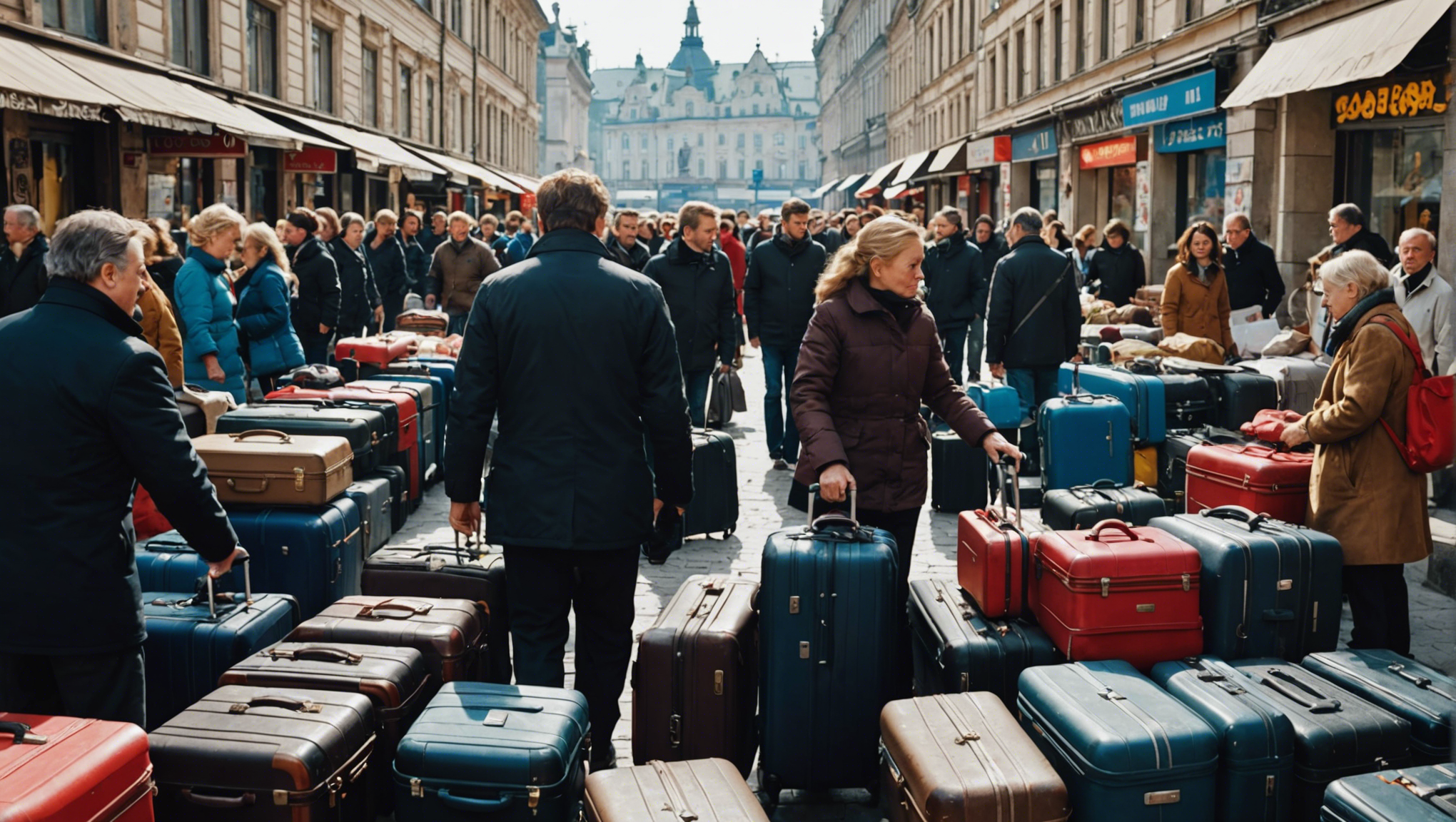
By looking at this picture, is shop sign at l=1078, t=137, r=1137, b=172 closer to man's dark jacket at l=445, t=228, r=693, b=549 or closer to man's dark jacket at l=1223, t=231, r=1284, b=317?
Answer: man's dark jacket at l=1223, t=231, r=1284, b=317

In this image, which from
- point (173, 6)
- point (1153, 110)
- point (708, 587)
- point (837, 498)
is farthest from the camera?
point (1153, 110)

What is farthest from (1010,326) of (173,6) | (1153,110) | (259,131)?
(173,6)

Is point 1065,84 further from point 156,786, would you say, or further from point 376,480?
point 156,786

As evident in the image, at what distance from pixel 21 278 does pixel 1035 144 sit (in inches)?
967

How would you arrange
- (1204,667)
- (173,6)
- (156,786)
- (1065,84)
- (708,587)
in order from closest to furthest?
(156,786) → (1204,667) → (708,587) → (173,6) → (1065,84)

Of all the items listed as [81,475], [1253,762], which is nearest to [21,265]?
[81,475]

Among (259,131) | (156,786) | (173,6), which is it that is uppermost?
(173,6)

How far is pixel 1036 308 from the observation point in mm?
9516

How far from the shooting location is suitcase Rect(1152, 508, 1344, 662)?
4816 millimetres

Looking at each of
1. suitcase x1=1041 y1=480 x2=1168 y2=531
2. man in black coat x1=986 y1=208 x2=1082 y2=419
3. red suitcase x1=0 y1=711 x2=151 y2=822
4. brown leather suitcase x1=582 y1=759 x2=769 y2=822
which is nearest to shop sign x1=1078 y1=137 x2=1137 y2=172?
man in black coat x1=986 y1=208 x2=1082 y2=419

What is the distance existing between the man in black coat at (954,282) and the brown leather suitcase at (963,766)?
29.0 ft

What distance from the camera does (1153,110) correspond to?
67.6 feet

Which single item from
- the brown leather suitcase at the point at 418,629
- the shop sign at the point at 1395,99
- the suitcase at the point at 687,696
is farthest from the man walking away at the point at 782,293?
the suitcase at the point at 687,696

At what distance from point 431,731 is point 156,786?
0.77 m
